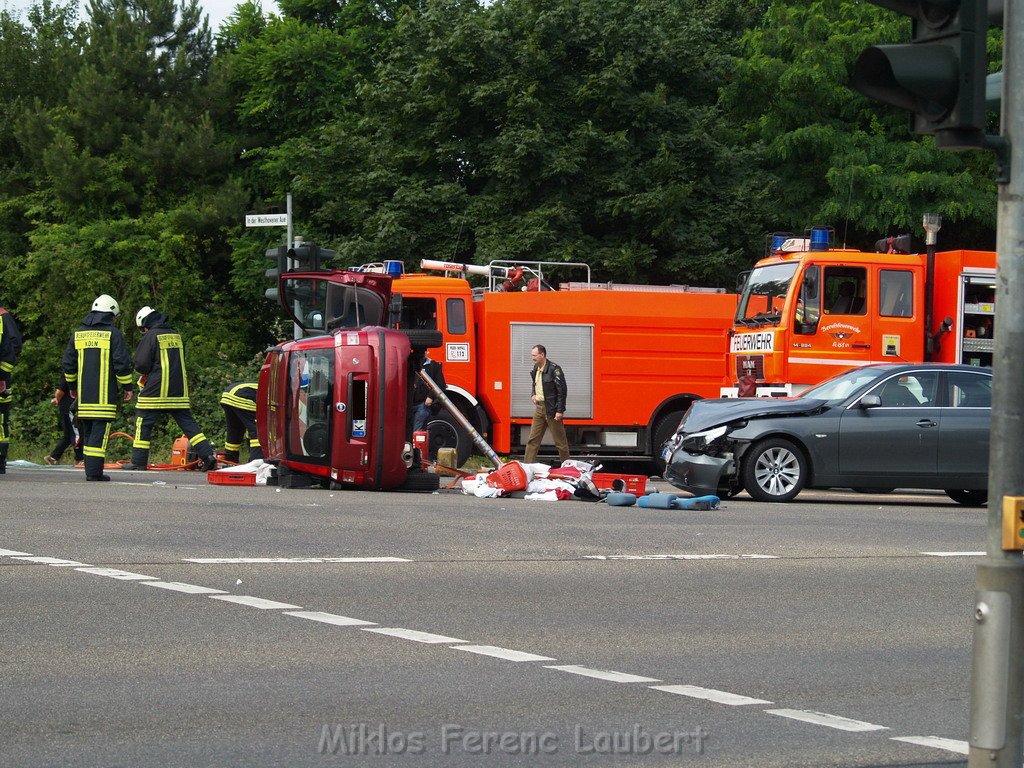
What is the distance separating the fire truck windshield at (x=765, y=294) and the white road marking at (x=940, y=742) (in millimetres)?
14794

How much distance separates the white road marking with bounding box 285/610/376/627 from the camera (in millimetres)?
7738

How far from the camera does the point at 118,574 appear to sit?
359 inches

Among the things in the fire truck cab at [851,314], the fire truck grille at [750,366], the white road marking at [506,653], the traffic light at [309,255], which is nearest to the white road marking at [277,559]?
the white road marking at [506,653]

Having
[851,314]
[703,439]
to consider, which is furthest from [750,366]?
[703,439]

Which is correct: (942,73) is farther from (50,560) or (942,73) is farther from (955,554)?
(955,554)

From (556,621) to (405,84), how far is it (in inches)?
1112

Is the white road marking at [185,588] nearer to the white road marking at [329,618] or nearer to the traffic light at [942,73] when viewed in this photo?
the white road marking at [329,618]

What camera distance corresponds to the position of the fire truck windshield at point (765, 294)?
20359mm

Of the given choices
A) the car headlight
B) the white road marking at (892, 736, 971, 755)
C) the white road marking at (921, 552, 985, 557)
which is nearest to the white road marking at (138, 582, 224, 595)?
the white road marking at (892, 736, 971, 755)

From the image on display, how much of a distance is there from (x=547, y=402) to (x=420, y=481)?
5833 mm

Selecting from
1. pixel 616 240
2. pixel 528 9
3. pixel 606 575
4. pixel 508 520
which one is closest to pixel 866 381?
pixel 508 520

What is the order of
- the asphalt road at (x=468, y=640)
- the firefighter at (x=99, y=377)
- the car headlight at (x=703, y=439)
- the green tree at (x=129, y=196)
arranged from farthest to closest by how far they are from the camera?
the green tree at (x=129, y=196), the car headlight at (x=703, y=439), the firefighter at (x=99, y=377), the asphalt road at (x=468, y=640)

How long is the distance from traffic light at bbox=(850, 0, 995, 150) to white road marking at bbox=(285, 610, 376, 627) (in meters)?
4.31

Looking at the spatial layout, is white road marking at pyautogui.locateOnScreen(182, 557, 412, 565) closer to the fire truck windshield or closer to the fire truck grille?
the fire truck grille
